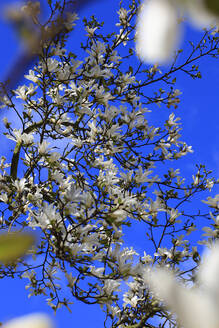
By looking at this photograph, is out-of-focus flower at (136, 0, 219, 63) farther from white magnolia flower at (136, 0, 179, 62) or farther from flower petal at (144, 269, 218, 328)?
flower petal at (144, 269, 218, 328)

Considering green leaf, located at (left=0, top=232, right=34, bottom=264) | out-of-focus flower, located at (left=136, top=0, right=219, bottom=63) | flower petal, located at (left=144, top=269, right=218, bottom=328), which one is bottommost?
flower petal, located at (left=144, top=269, right=218, bottom=328)

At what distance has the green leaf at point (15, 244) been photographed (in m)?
0.26

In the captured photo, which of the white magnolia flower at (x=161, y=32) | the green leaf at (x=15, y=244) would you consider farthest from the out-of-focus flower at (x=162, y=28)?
the green leaf at (x=15, y=244)

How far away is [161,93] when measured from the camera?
390 cm

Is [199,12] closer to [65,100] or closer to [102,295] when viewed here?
[102,295]

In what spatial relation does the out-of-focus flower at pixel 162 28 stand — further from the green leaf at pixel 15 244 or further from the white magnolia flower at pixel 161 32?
the green leaf at pixel 15 244

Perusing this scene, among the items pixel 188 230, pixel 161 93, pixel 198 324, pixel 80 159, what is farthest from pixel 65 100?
pixel 198 324

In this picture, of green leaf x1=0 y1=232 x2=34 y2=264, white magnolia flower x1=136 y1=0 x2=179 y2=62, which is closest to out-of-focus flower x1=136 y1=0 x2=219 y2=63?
white magnolia flower x1=136 y1=0 x2=179 y2=62

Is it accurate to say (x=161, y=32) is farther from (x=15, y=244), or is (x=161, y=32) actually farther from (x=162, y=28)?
(x=15, y=244)

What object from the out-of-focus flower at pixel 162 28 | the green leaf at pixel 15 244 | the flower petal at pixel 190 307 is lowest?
the flower petal at pixel 190 307

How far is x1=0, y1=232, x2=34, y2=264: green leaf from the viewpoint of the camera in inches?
10.1

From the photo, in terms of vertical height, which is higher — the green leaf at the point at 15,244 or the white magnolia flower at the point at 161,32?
the white magnolia flower at the point at 161,32

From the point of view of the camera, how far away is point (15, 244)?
10.1 inches

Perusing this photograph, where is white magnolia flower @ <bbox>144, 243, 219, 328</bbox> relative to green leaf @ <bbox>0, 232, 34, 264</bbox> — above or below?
below
